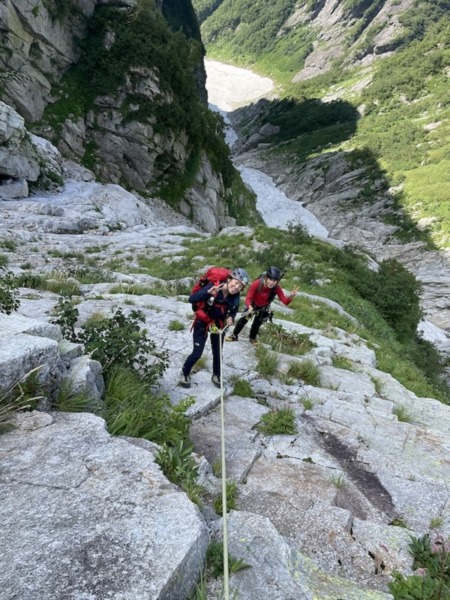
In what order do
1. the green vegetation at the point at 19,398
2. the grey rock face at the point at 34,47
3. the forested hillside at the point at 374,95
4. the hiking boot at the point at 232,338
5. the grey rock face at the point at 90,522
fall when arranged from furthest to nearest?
the forested hillside at the point at 374,95 < the grey rock face at the point at 34,47 < the hiking boot at the point at 232,338 < the green vegetation at the point at 19,398 < the grey rock face at the point at 90,522

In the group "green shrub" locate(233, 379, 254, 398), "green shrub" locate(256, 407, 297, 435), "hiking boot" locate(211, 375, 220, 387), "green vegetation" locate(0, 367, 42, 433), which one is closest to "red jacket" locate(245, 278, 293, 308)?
"green shrub" locate(233, 379, 254, 398)

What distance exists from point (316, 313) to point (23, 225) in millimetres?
17546

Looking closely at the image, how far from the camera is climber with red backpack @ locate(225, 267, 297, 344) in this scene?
9.21 metres

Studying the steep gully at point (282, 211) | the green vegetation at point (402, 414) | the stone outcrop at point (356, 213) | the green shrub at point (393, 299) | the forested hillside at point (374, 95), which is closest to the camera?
the green vegetation at point (402, 414)

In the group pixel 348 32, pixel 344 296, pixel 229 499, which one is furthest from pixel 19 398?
pixel 348 32

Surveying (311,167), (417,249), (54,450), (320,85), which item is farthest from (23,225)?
(320,85)

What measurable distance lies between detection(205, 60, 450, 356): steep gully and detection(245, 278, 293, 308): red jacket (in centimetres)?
1641

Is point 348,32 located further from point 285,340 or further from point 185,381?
point 185,381

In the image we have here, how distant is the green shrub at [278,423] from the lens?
5898mm

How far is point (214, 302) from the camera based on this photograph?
665 centimetres

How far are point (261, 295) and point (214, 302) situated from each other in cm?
315

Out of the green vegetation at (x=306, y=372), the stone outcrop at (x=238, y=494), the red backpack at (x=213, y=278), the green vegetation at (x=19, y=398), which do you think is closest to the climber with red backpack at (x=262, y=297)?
the stone outcrop at (x=238, y=494)

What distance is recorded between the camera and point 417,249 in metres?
52.5

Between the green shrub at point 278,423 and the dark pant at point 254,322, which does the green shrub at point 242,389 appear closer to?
the green shrub at point 278,423
